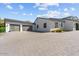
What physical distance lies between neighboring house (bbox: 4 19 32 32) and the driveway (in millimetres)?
165

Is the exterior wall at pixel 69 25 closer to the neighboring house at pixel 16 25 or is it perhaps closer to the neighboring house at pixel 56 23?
the neighboring house at pixel 56 23

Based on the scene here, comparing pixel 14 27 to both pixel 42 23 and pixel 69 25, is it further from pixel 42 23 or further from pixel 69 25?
pixel 69 25

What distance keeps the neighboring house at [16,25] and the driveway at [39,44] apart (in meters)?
0.17

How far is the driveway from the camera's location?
14.0ft

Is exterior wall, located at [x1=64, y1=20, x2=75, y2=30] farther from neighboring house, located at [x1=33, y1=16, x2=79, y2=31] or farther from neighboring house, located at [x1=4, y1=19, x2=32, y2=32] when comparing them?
neighboring house, located at [x1=4, y1=19, x2=32, y2=32]

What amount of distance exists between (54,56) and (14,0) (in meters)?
1.90

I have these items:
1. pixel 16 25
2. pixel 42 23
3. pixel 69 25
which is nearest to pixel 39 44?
pixel 42 23

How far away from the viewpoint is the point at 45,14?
474cm

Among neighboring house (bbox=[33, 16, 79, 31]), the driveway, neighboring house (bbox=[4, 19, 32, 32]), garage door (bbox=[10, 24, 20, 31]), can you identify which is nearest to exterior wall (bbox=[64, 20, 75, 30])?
neighboring house (bbox=[33, 16, 79, 31])

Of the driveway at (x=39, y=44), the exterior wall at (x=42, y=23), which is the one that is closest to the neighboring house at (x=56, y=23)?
the exterior wall at (x=42, y=23)

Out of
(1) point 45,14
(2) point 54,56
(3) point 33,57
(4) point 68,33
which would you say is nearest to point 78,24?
(4) point 68,33

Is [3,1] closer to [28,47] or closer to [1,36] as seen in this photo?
[1,36]

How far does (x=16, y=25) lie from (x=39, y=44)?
0.96 meters

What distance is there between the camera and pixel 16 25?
4961 mm
